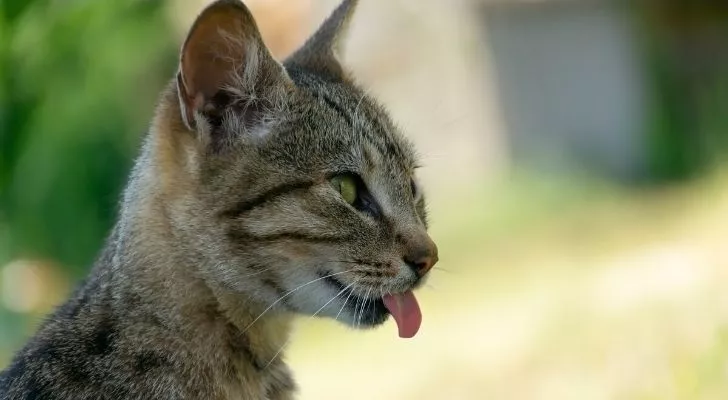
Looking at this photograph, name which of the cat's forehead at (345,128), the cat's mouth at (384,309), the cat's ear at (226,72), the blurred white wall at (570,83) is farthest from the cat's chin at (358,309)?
the blurred white wall at (570,83)

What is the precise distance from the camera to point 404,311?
169 centimetres

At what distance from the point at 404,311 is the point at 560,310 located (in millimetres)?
1887

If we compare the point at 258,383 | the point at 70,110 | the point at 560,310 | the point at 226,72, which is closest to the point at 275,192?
the point at 226,72

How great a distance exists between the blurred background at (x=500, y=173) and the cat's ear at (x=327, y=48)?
156 millimetres

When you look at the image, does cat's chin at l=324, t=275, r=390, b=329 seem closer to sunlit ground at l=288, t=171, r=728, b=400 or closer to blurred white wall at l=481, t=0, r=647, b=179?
sunlit ground at l=288, t=171, r=728, b=400

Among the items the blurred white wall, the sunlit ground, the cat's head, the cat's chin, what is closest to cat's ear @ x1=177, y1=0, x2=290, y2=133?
the cat's head

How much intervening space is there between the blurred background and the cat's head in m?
0.26

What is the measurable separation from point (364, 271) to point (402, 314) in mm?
143

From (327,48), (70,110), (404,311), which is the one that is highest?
(327,48)

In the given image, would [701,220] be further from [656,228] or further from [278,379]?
[278,379]

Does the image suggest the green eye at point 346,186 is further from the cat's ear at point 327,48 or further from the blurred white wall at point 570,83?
the blurred white wall at point 570,83

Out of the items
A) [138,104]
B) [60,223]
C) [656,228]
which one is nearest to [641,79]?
[656,228]

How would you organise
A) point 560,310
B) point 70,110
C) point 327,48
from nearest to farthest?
point 327,48 < point 560,310 < point 70,110

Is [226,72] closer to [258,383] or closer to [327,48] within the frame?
[327,48]
